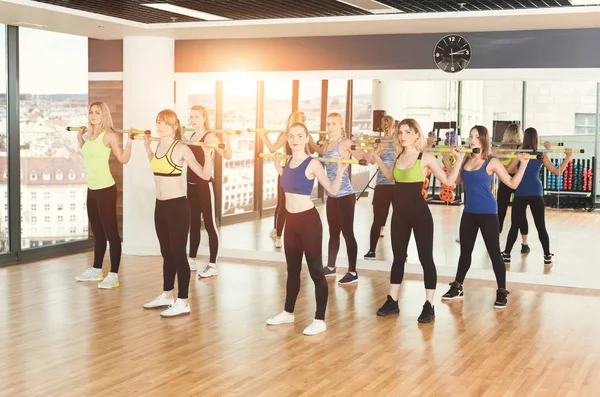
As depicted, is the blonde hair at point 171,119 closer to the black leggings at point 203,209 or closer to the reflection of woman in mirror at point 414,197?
the black leggings at point 203,209

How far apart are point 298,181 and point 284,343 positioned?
1.04 meters

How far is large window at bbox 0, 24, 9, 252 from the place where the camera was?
8086 millimetres

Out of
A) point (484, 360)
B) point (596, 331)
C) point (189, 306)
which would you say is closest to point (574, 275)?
point (596, 331)

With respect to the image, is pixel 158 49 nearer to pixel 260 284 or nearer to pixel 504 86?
pixel 260 284

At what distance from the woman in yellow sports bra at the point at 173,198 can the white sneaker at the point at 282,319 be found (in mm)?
676

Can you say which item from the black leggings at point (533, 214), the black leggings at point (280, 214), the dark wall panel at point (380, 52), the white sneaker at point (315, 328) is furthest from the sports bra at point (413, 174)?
the black leggings at point (280, 214)

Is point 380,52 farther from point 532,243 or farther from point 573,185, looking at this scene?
point 532,243

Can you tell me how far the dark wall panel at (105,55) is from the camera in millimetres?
9062

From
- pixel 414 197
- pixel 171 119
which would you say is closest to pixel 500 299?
pixel 414 197

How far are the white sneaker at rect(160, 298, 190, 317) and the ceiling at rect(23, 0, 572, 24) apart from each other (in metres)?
2.38

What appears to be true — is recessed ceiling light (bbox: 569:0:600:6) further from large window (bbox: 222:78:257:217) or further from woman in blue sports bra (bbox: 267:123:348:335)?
large window (bbox: 222:78:257:217)

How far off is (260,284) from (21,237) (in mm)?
2654

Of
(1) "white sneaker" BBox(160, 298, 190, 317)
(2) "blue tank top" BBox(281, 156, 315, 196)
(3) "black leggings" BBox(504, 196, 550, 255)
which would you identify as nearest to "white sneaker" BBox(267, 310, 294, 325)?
(1) "white sneaker" BBox(160, 298, 190, 317)

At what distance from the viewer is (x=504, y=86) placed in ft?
24.9
